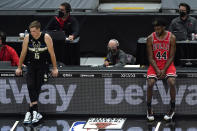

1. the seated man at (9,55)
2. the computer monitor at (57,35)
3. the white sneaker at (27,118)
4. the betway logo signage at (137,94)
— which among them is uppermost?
the computer monitor at (57,35)

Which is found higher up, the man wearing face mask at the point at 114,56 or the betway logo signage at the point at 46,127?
the man wearing face mask at the point at 114,56

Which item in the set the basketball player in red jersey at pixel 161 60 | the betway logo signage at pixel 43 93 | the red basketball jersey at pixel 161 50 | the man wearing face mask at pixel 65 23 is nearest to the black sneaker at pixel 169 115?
the basketball player in red jersey at pixel 161 60

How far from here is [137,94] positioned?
866 centimetres

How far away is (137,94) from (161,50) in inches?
33.7

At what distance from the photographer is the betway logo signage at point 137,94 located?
8562mm

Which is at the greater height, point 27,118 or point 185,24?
point 185,24

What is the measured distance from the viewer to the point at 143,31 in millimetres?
13359

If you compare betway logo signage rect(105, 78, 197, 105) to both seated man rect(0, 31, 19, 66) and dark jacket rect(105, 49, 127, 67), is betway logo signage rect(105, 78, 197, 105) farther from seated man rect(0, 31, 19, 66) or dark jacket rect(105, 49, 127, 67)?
seated man rect(0, 31, 19, 66)

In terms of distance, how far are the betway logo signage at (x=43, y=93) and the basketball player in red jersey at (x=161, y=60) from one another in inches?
52.3

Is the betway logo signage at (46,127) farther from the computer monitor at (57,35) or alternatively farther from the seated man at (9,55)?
the computer monitor at (57,35)

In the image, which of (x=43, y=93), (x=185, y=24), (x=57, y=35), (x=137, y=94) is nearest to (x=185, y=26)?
(x=185, y=24)

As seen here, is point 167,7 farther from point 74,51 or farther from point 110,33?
point 74,51

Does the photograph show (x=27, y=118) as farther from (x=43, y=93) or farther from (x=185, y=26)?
(x=185, y=26)

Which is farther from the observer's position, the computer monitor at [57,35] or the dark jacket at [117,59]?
the computer monitor at [57,35]
